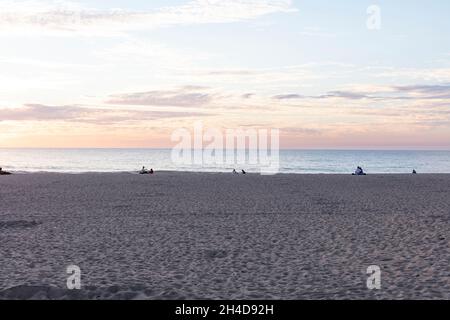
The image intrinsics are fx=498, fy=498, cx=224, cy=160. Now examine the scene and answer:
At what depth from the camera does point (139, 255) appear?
1327cm

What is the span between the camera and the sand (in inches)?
394

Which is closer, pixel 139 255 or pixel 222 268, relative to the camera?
pixel 222 268

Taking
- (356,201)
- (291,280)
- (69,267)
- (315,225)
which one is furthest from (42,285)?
(356,201)

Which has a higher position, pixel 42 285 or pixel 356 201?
pixel 356 201

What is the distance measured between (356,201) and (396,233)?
980 cm

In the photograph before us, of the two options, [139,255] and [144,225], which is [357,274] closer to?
[139,255]

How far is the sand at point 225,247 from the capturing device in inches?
394

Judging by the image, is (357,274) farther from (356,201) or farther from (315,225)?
(356,201)

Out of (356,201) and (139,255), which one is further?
(356,201)

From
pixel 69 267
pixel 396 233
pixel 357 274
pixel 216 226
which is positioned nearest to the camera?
pixel 357 274

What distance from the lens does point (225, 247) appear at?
14172 mm

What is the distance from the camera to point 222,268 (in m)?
11.7
